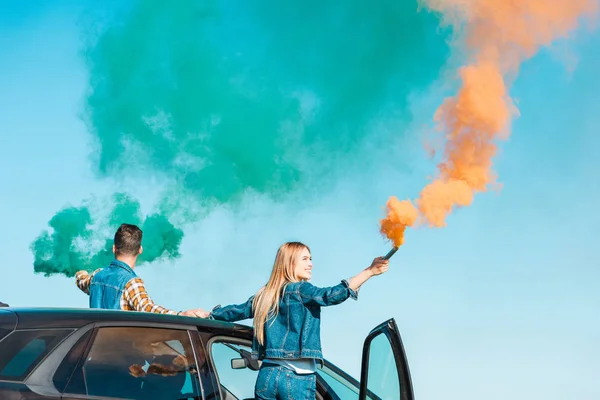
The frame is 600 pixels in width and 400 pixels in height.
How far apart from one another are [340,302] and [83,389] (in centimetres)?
151

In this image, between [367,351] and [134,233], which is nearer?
[367,351]

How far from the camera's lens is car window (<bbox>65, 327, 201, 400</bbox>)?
11.8 feet

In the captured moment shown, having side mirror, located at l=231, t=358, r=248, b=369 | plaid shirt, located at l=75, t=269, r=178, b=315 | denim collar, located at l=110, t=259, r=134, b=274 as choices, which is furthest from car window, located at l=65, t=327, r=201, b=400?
denim collar, located at l=110, t=259, r=134, b=274

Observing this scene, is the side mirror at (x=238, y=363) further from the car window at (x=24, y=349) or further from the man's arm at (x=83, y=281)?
the man's arm at (x=83, y=281)

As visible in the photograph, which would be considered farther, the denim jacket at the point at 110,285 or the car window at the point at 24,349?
the denim jacket at the point at 110,285

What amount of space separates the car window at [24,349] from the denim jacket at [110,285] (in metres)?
1.61

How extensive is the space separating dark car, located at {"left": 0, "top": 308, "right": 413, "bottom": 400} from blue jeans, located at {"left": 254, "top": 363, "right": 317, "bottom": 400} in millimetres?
126

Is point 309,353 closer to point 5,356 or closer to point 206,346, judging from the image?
point 206,346

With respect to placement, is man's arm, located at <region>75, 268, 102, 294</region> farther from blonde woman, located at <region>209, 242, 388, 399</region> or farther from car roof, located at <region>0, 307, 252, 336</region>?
car roof, located at <region>0, 307, 252, 336</region>

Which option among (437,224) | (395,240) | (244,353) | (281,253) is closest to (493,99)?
(437,224)

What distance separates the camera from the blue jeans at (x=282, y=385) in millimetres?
4234

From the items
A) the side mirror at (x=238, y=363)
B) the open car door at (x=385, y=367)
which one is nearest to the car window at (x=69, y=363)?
the side mirror at (x=238, y=363)

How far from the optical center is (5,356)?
3406mm

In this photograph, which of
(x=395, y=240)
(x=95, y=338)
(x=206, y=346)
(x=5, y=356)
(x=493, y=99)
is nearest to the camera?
(x=5, y=356)
